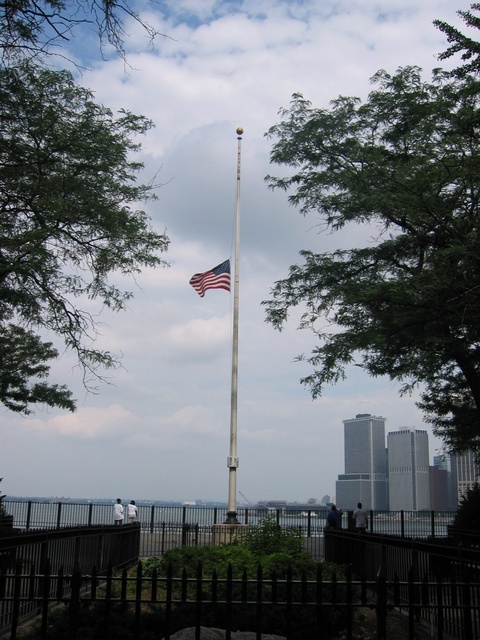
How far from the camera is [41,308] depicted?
1964 centimetres

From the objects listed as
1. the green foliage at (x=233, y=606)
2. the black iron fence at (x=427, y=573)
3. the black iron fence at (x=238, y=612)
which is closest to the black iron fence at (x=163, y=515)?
the black iron fence at (x=427, y=573)

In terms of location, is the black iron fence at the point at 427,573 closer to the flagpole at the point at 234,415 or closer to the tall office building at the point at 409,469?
the flagpole at the point at 234,415

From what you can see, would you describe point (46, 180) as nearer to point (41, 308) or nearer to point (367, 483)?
point (41, 308)

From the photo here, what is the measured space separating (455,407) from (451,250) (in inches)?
386

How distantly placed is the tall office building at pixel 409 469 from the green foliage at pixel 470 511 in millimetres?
34911

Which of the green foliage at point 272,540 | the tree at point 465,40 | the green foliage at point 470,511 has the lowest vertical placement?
the green foliage at point 272,540

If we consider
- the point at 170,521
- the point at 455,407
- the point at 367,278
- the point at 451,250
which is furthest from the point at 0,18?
the point at 170,521

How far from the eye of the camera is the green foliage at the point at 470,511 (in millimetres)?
20241

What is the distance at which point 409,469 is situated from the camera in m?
58.2

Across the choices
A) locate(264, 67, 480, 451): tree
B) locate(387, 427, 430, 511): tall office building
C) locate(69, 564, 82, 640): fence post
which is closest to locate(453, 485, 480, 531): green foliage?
locate(264, 67, 480, 451): tree

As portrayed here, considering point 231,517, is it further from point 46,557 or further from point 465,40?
point 465,40

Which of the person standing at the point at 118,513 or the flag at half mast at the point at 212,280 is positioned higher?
the flag at half mast at the point at 212,280

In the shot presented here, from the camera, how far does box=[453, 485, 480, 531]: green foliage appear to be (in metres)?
20.2

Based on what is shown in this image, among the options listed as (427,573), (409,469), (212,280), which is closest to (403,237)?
(212,280)
